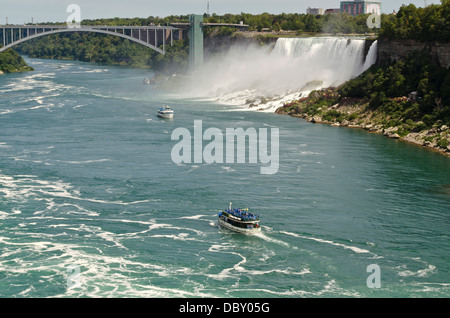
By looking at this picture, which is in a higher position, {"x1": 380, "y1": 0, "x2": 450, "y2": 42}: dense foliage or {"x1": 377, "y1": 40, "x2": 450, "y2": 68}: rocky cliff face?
{"x1": 380, "y1": 0, "x2": 450, "y2": 42}: dense foliage

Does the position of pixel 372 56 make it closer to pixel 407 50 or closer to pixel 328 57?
pixel 407 50

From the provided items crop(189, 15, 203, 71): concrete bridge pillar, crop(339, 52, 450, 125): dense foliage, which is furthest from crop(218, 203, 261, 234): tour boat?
crop(189, 15, 203, 71): concrete bridge pillar

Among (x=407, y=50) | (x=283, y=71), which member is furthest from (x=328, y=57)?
(x=407, y=50)

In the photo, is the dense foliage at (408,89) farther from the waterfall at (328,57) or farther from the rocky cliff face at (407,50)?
the waterfall at (328,57)

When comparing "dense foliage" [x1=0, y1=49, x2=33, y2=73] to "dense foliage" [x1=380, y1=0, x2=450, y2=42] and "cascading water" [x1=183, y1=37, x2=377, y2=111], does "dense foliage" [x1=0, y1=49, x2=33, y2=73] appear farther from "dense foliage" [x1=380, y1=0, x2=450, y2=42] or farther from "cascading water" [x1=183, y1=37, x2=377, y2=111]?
"dense foliage" [x1=380, y1=0, x2=450, y2=42]

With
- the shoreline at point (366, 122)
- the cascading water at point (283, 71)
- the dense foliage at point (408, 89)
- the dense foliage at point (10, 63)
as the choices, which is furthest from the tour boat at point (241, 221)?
the dense foliage at point (10, 63)

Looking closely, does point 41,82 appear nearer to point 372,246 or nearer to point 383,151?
point 383,151
